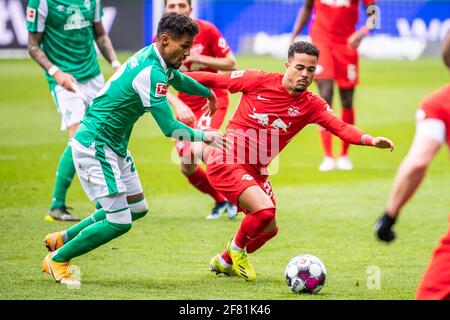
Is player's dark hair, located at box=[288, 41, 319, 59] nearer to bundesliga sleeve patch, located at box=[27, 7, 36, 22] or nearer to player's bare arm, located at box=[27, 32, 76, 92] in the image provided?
player's bare arm, located at box=[27, 32, 76, 92]

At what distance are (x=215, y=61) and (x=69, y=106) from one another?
154 cm

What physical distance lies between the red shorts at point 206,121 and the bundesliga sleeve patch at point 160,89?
3.18 meters

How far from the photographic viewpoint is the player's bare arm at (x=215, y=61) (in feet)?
32.5

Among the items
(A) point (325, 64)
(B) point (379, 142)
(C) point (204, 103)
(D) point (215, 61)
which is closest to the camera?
(B) point (379, 142)

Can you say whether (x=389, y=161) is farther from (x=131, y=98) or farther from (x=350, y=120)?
(x=131, y=98)

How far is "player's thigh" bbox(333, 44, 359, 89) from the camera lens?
44.0 feet

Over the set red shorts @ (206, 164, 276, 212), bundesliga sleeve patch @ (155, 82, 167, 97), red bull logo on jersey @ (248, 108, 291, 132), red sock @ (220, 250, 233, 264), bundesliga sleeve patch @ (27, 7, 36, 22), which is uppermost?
bundesliga sleeve patch @ (155, 82, 167, 97)

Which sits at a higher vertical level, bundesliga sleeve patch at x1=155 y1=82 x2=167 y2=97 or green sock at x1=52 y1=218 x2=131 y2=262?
bundesliga sleeve patch at x1=155 y1=82 x2=167 y2=97

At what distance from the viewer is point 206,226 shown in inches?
380

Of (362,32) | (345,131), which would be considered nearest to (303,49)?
(345,131)

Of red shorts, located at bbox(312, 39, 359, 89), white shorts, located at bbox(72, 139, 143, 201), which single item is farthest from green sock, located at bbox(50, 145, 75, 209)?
red shorts, located at bbox(312, 39, 359, 89)

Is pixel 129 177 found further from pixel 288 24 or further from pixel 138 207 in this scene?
pixel 288 24

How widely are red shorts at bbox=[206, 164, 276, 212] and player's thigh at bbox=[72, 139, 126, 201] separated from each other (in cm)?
87
